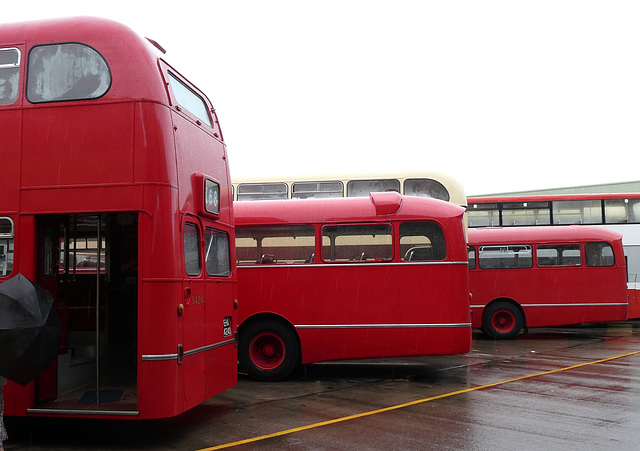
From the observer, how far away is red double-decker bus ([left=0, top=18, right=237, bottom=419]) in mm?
6168

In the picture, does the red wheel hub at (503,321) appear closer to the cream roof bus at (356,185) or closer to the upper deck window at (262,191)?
the cream roof bus at (356,185)

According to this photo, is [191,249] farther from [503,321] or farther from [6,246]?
[503,321]

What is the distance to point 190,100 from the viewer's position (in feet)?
24.5

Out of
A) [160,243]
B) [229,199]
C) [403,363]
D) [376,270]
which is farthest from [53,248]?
[403,363]

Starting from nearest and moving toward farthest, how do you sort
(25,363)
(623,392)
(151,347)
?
(25,363), (151,347), (623,392)

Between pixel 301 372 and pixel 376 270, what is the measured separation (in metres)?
2.59

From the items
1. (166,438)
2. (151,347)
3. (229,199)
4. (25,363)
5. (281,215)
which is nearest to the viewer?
(25,363)

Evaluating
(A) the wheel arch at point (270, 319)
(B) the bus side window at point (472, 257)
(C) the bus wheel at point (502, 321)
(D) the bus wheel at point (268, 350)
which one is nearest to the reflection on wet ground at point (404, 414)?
(D) the bus wheel at point (268, 350)

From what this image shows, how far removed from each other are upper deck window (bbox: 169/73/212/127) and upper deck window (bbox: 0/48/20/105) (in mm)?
1613

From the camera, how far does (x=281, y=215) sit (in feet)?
34.9

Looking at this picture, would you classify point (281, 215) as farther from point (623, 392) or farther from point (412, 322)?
point (623, 392)

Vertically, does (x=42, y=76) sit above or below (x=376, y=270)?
above

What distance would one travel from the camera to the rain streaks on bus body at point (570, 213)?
19547mm

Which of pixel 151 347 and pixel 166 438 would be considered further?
pixel 166 438
